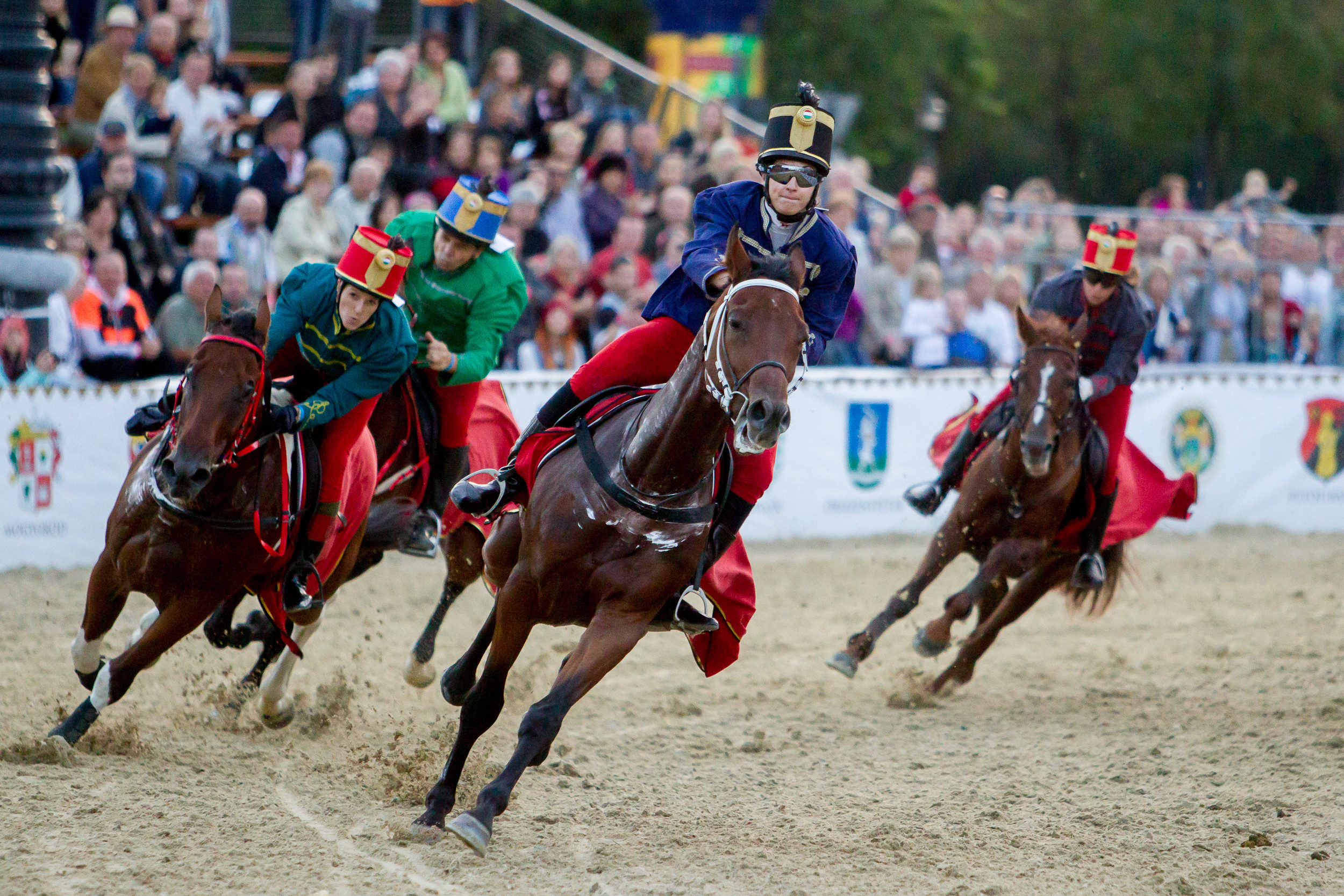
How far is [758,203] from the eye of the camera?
18.2 feet

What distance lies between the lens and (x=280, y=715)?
6742 mm

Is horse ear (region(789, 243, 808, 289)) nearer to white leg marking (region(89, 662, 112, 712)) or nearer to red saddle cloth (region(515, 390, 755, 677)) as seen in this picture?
red saddle cloth (region(515, 390, 755, 677))

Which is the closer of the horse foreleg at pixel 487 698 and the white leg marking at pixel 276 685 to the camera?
the horse foreleg at pixel 487 698

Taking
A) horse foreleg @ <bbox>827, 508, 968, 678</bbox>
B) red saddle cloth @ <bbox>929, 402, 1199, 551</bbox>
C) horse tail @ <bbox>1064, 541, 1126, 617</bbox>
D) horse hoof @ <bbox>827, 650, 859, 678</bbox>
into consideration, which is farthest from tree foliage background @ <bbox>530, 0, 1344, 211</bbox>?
horse hoof @ <bbox>827, 650, 859, 678</bbox>

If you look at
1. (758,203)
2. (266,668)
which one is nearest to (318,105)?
(266,668)

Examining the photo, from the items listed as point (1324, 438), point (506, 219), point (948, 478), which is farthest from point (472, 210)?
point (1324, 438)

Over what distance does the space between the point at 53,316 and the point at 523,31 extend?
26.8 ft

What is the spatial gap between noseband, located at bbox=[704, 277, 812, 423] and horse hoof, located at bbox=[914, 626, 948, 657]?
3.47 meters

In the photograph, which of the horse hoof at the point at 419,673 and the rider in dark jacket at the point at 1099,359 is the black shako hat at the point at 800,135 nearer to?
the rider in dark jacket at the point at 1099,359

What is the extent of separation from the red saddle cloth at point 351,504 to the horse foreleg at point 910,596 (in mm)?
2585

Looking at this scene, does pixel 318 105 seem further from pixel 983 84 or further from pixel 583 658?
pixel 983 84

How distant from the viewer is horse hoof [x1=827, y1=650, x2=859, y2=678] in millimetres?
7809

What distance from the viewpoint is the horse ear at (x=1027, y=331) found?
786cm

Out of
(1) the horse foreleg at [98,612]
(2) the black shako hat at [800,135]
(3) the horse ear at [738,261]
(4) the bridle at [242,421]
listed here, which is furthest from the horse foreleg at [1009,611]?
(1) the horse foreleg at [98,612]
